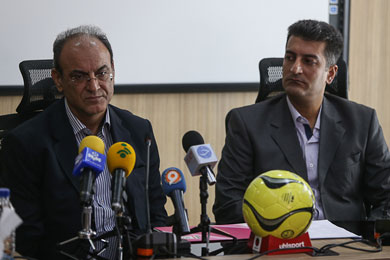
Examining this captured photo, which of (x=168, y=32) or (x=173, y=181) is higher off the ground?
(x=168, y=32)

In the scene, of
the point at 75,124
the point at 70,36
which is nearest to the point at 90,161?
the point at 75,124

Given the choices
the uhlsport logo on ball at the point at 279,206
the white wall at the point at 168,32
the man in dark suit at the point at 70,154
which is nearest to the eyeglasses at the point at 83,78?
the man in dark suit at the point at 70,154

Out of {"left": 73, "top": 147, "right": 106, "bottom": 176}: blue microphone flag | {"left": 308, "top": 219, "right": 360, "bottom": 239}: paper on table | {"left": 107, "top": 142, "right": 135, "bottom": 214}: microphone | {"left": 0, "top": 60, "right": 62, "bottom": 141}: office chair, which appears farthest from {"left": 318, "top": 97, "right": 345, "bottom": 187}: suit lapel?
{"left": 73, "top": 147, "right": 106, "bottom": 176}: blue microphone flag

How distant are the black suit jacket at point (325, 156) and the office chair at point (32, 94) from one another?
2.78ft

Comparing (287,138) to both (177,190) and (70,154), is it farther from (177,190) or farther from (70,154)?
(177,190)

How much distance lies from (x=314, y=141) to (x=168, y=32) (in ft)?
5.23

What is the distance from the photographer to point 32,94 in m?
3.01

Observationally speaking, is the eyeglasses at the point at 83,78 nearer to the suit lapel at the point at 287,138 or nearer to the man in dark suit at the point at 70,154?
the man in dark suit at the point at 70,154

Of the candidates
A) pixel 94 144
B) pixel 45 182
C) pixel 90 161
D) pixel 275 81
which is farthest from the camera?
pixel 275 81

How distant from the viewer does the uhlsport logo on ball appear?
6.14ft

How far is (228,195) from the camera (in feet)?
9.16

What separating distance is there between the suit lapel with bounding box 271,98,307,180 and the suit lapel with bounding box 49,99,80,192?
94 cm

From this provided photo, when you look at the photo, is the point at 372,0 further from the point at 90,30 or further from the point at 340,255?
the point at 340,255

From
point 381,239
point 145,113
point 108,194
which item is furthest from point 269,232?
point 145,113
